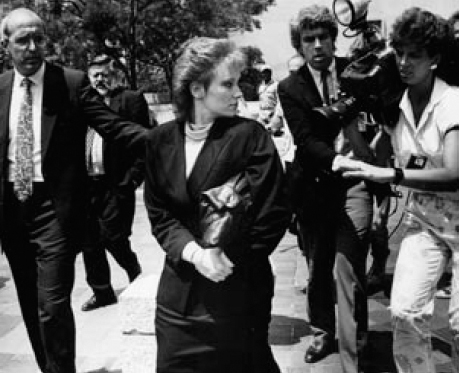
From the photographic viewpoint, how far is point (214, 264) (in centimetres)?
270

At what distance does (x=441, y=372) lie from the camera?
402cm

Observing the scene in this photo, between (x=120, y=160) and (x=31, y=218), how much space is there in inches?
74.4

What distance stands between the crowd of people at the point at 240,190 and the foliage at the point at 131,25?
440 inches

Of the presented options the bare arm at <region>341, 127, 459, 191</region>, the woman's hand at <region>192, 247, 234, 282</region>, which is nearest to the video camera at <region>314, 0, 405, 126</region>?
the bare arm at <region>341, 127, 459, 191</region>

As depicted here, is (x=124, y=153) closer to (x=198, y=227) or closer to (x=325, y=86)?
(x=325, y=86)

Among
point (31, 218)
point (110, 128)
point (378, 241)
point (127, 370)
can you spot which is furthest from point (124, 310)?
point (378, 241)

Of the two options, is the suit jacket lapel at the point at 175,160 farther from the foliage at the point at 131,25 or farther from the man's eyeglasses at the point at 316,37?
the foliage at the point at 131,25

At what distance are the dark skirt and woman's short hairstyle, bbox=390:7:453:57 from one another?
1.42 metres

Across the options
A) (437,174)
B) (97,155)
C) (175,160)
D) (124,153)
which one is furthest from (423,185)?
(97,155)

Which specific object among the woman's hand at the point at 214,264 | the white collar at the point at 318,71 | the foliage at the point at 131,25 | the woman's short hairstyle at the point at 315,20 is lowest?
the woman's hand at the point at 214,264

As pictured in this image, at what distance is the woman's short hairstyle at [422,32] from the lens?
3.18 metres

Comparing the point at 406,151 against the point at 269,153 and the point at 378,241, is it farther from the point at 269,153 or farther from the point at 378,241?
the point at 378,241

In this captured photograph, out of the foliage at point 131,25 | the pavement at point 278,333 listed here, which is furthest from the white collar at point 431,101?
the foliage at point 131,25

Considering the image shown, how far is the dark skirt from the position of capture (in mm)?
2848
